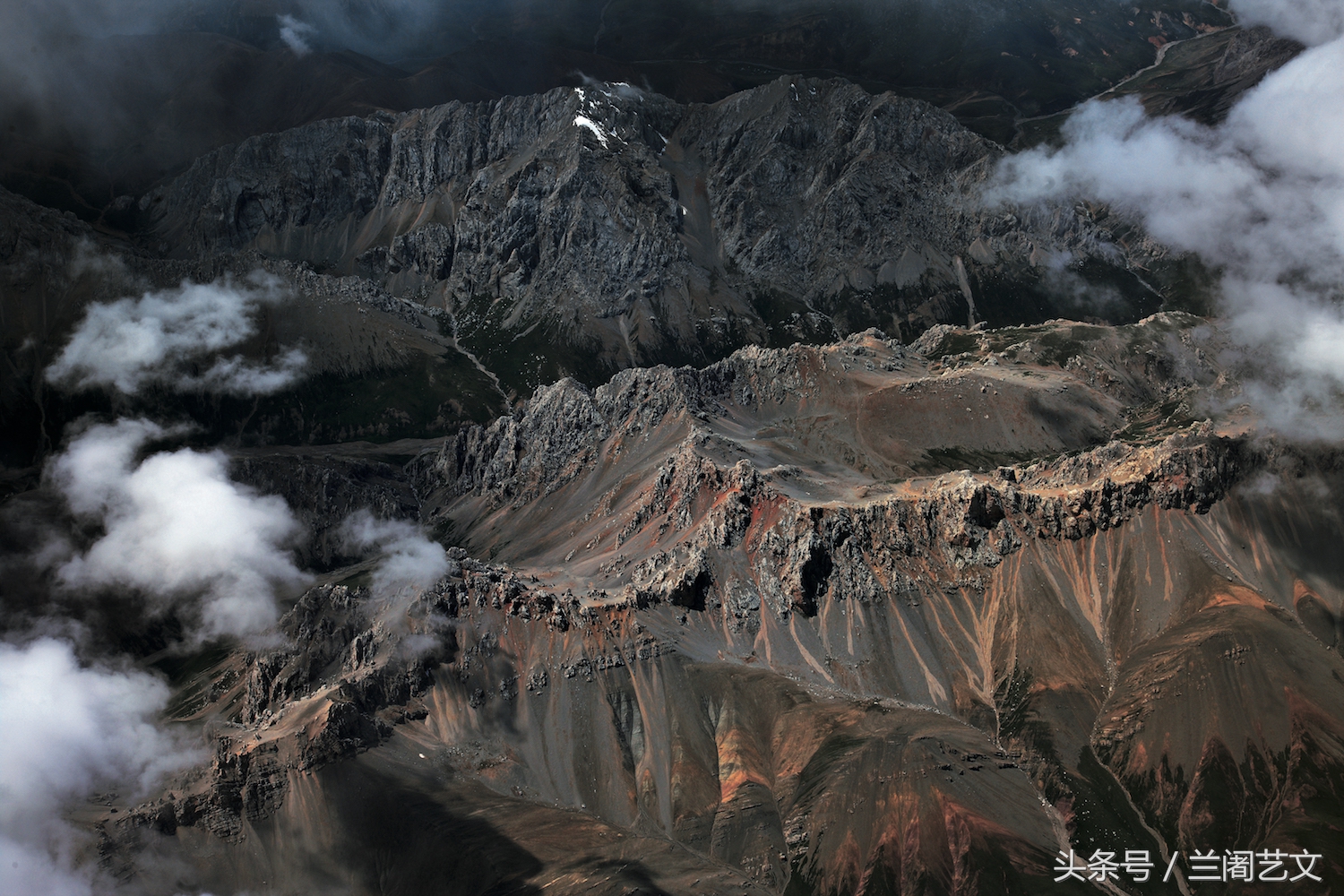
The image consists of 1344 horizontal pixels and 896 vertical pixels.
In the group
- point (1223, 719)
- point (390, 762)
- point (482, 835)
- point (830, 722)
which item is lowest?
point (1223, 719)

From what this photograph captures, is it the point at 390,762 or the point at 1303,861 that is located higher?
the point at 390,762

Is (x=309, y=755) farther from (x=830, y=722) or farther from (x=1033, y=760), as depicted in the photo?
(x=1033, y=760)

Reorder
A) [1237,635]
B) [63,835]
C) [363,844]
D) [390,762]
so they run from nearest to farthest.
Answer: [63,835] < [363,844] < [390,762] < [1237,635]

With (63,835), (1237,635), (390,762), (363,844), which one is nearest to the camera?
(63,835)

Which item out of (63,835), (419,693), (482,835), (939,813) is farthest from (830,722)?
(63,835)

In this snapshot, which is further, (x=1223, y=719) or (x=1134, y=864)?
(x=1223, y=719)

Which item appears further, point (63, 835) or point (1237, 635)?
point (1237, 635)

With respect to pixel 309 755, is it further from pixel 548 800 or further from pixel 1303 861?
pixel 1303 861

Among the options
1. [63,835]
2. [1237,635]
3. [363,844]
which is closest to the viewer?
[63,835]

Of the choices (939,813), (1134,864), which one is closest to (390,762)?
(939,813)
